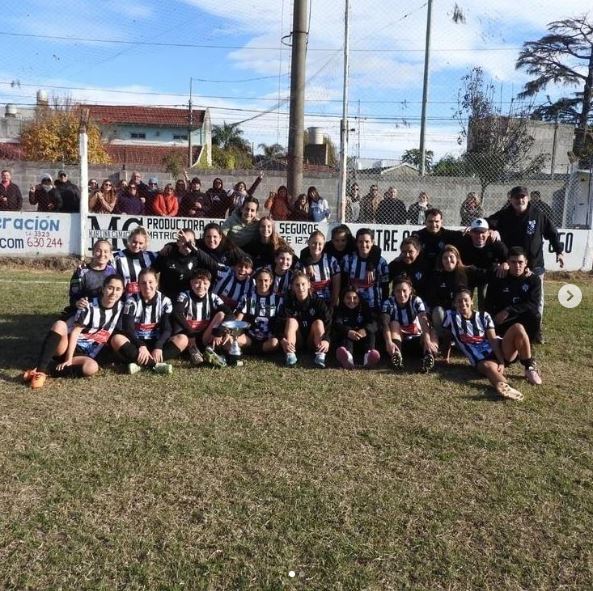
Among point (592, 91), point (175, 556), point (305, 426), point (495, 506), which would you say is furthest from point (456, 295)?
point (592, 91)

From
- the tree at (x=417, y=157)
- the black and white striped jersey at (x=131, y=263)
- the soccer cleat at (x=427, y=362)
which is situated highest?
the tree at (x=417, y=157)

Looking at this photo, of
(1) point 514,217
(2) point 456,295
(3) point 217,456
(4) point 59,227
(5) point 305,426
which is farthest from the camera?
(4) point 59,227

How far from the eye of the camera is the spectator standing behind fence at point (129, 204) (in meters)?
12.2

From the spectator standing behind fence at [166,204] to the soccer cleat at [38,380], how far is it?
7.21 meters

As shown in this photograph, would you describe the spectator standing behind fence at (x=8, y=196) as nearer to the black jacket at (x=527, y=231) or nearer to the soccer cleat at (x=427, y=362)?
the black jacket at (x=527, y=231)

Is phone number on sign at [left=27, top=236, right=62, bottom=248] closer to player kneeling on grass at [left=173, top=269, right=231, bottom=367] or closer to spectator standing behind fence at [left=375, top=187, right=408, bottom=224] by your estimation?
spectator standing behind fence at [left=375, top=187, right=408, bottom=224]

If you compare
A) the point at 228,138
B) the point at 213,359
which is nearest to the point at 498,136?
the point at 213,359

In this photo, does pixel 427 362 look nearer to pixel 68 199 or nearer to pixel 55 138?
pixel 68 199

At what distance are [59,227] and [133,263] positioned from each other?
6389mm

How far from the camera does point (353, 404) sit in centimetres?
505

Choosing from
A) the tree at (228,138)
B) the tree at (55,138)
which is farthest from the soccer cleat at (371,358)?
the tree at (228,138)

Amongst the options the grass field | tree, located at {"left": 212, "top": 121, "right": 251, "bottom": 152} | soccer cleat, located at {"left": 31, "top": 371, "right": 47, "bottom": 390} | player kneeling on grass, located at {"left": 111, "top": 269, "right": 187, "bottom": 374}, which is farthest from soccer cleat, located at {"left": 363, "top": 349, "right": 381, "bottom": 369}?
tree, located at {"left": 212, "top": 121, "right": 251, "bottom": 152}

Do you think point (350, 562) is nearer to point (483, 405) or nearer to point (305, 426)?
point (305, 426)

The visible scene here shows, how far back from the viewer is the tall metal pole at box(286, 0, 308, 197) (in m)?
11.9
